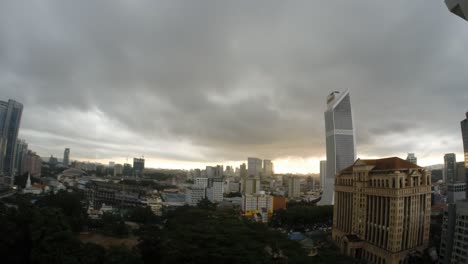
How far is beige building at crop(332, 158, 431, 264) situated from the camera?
22828 mm

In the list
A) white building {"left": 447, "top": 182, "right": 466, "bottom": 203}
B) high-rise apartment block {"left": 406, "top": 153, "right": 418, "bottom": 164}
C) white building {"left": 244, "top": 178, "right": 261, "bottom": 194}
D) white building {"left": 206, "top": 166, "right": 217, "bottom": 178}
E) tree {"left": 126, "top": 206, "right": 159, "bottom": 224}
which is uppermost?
high-rise apartment block {"left": 406, "top": 153, "right": 418, "bottom": 164}

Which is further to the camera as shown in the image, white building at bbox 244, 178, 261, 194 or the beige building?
white building at bbox 244, 178, 261, 194

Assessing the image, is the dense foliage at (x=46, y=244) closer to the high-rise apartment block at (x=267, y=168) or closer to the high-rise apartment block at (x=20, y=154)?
the high-rise apartment block at (x=20, y=154)

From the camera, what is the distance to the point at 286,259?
1627 centimetres

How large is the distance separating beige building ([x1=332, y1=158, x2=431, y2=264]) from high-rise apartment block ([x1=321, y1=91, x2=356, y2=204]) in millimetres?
25214

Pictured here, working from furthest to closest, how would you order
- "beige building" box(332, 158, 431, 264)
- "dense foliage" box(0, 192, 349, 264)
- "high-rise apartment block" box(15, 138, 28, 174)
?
"high-rise apartment block" box(15, 138, 28, 174)
"beige building" box(332, 158, 431, 264)
"dense foliage" box(0, 192, 349, 264)

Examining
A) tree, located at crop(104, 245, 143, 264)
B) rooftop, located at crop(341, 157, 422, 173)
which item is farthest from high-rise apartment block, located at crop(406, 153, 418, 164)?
tree, located at crop(104, 245, 143, 264)

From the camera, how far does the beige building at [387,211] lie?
2283cm

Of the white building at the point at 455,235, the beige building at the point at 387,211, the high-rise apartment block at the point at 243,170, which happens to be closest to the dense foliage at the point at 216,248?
the beige building at the point at 387,211

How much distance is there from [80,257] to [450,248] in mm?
22827

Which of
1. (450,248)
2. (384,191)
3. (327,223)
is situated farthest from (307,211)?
(450,248)

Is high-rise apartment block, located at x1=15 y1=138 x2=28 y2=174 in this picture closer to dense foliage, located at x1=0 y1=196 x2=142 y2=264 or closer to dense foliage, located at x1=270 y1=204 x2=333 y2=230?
dense foliage, located at x1=0 y1=196 x2=142 y2=264

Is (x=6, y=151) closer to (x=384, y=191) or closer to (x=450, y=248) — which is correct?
(x=384, y=191)

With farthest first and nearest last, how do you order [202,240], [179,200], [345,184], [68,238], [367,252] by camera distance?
1. [179,200]
2. [345,184]
3. [367,252]
4. [202,240]
5. [68,238]
